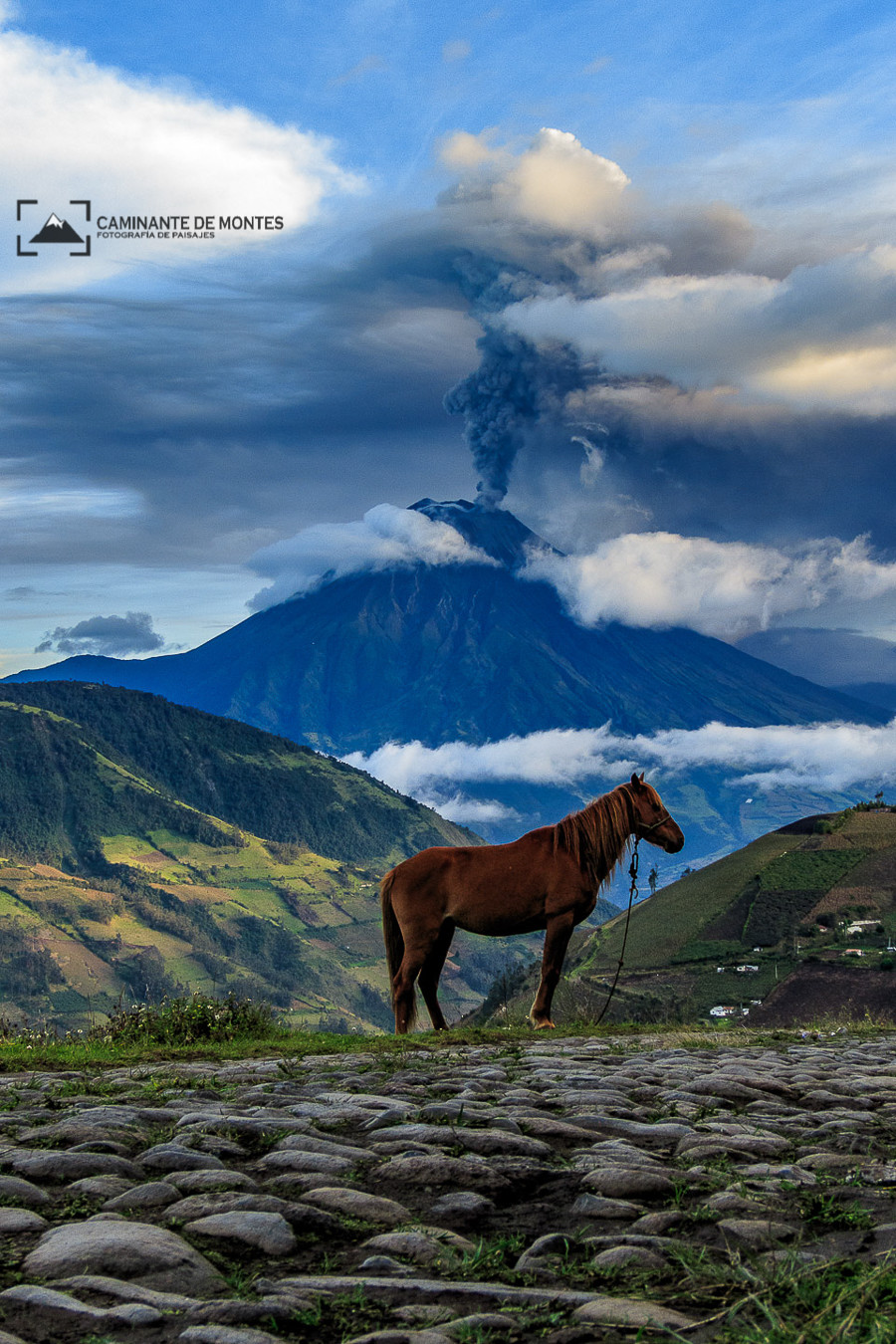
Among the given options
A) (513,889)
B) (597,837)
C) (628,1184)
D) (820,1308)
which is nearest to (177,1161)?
(628,1184)

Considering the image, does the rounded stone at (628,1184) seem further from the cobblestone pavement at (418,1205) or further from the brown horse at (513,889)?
the brown horse at (513,889)

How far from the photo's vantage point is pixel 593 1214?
477 cm

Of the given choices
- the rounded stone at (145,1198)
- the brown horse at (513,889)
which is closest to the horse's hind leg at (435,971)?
the brown horse at (513,889)

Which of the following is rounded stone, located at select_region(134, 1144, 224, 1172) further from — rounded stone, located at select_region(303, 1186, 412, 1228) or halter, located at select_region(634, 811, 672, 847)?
halter, located at select_region(634, 811, 672, 847)

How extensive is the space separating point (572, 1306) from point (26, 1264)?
1.93 m

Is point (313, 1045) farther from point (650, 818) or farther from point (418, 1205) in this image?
point (418, 1205)

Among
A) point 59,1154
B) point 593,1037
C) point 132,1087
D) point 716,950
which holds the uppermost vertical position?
point 59,1154

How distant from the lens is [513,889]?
46.9 feet

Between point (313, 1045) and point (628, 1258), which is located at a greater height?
point (628, 1258)

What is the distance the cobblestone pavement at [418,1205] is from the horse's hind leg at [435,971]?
21.2 feet

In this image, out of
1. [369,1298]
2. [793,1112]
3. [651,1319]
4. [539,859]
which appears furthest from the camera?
[539,859]

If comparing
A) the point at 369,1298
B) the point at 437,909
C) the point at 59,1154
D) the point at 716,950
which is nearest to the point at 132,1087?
the point at 59,1154

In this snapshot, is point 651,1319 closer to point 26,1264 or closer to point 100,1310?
point 100,1310

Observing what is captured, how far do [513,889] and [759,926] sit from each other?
102 metres
